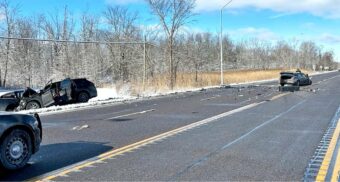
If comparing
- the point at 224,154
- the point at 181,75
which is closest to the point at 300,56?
the point at 181,75

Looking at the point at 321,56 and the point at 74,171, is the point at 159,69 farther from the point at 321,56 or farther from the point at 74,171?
the point at 321,56

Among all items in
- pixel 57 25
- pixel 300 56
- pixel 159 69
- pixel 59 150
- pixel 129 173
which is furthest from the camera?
pixel 300 56

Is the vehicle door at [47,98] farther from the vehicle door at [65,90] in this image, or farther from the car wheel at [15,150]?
the car wheel at [15,150]

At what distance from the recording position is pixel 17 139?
7.02 metres

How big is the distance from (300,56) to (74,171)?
12914 centimetres

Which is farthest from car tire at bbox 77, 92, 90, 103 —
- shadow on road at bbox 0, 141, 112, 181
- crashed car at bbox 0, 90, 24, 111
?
shadow on road at bbox 0, 141, 112, 181

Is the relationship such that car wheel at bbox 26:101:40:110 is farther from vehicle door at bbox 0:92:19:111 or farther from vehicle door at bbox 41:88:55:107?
vehicle door at bbox 0:92:19:111

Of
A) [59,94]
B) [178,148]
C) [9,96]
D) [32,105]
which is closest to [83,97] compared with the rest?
[59,94]

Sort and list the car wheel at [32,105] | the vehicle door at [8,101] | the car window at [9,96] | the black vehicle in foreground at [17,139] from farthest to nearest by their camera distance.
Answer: the car wheel at [32,105], the car window at [9,96], the vehicle door at [8,101], the black vehicle in foreground at [17,139]

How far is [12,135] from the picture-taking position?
6895 mm

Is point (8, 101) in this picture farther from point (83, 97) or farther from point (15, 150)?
point (15, 150)

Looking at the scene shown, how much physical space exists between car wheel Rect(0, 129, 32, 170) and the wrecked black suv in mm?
12361

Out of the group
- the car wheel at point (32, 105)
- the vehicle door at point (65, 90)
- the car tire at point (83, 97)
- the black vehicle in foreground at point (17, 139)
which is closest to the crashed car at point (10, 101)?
the car wheel at point (32, 105)

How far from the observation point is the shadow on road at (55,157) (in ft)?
21.7
